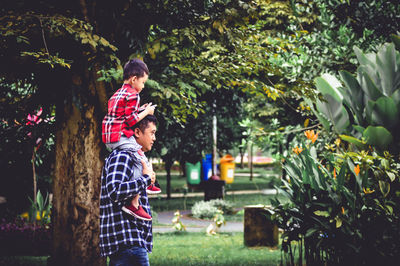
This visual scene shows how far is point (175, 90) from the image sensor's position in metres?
6.28

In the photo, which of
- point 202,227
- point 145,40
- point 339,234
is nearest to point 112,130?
point 339,234

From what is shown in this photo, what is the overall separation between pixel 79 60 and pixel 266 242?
597cm

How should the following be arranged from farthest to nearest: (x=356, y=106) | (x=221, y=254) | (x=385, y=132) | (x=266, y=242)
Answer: (x=266, y=242), (x=221, y=254), (x=356, y=106), (x=385, y=132)

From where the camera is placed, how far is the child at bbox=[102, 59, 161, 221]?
3.29 meters

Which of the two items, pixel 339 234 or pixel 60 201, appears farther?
pixel 60 201

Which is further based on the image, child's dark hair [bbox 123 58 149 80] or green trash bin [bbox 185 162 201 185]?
green trash bin [bbox 185 162 201 185]

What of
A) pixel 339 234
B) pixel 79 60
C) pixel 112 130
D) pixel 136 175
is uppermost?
pixel 79 60

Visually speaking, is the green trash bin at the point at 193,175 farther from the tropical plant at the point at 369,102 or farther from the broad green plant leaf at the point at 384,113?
the broad green plant leaf at the point at 384,113

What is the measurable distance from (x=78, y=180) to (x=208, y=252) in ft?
14.3

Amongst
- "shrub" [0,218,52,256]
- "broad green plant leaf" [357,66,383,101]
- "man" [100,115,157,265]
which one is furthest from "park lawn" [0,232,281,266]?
"man" [100,115,157,265]

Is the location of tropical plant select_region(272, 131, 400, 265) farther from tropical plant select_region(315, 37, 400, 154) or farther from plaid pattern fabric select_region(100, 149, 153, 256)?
plaid pattern fabric select_region(100, 149, 153, 256)

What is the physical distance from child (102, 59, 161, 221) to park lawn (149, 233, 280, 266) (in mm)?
4394

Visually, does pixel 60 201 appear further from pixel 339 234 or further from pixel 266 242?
pixel 266 242

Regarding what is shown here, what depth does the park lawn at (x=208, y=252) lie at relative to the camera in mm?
8641
